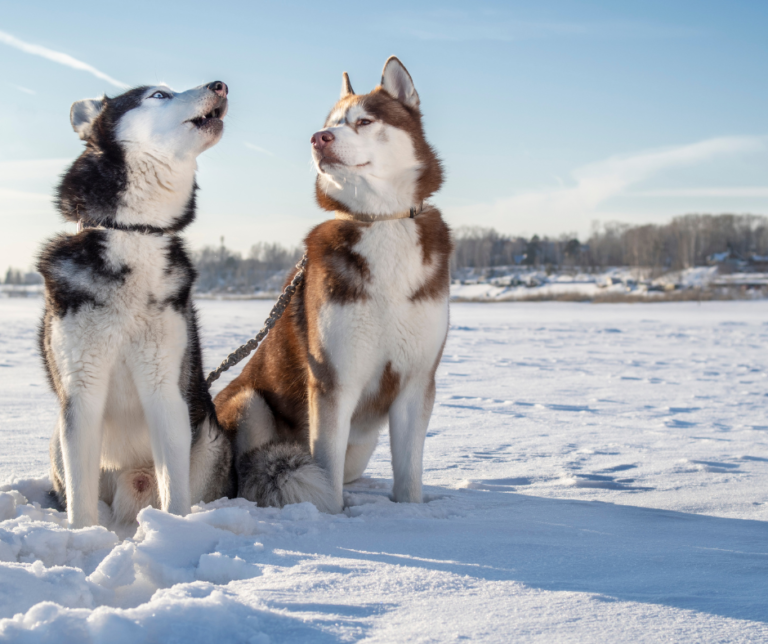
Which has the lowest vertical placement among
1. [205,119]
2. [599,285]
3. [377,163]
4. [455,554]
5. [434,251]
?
[455,554]

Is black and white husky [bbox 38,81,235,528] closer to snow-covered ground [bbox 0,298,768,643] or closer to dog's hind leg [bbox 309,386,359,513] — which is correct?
snow-covered ground [bbox 0,298,768,643]

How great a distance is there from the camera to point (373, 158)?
3008mm

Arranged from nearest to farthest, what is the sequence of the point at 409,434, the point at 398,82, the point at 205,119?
the point at 205,119
the point at 409,434
the point at 398,82

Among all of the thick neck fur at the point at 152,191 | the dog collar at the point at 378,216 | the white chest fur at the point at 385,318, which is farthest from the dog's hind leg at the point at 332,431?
the thick neck fur at the point at 152,191

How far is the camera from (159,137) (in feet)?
8.79

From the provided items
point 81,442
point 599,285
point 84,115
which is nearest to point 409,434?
point 81,442

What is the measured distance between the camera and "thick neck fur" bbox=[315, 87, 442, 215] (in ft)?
9.82

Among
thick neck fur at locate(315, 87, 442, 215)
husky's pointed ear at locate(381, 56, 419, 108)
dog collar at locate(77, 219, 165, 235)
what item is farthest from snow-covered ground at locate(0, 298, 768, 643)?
husky's pointed ear at locate(381, 56, 419, 108)

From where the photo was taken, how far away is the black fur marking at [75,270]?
8.18 ft

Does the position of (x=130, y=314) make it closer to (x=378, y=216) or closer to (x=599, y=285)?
(x=378, y=216)

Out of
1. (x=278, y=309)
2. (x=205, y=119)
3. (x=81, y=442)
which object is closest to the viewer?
(x=81, y=442)

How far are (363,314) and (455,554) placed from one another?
114 centimetres

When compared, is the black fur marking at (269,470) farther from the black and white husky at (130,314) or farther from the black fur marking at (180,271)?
the black fur marking at (180,271)

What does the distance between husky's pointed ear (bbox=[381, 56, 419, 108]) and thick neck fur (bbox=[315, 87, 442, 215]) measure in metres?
0.10
